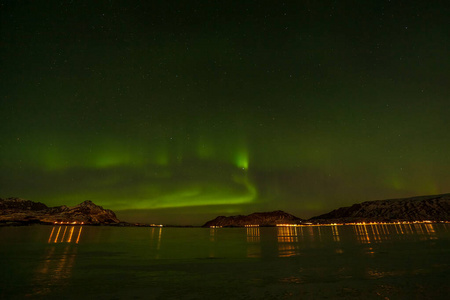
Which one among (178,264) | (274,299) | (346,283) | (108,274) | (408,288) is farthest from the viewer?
(178,264)

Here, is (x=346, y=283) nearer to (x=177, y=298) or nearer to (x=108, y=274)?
(x=177, y=298)

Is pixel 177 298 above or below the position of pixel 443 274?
below

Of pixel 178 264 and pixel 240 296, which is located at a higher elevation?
pixel 178 264

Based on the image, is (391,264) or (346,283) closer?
(346,283)

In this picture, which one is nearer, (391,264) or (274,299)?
(274,299)

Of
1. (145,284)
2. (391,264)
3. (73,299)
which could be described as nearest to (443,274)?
(391,264)

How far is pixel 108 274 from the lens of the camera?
32531mm

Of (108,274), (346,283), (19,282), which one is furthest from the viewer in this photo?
(108,274)

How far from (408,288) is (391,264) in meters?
13.6

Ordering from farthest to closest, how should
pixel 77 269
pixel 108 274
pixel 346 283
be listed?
1. pixel 77 269
2. pixel 108 274
3. pixel 346 283

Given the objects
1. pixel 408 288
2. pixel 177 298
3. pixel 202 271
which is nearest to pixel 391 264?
pixel 408 288

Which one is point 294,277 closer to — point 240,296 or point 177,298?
point 240,296

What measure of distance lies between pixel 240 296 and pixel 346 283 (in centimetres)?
881

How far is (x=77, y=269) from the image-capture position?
1406 inches
